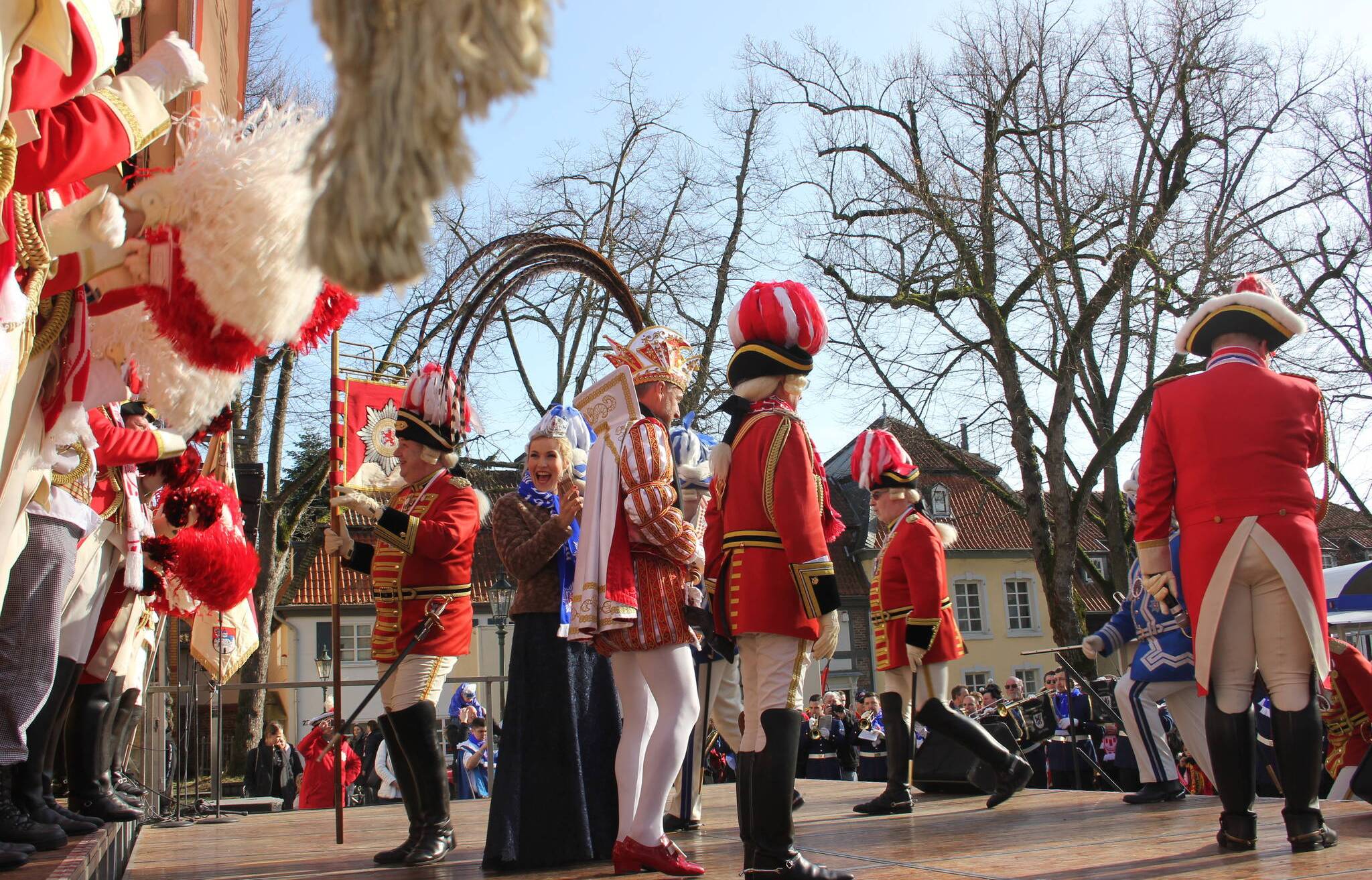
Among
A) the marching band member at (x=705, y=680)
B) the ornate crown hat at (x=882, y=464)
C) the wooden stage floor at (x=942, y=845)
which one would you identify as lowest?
the wooden stage floor at (x=942, y=845)

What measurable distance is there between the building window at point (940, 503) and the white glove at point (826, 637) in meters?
38.8

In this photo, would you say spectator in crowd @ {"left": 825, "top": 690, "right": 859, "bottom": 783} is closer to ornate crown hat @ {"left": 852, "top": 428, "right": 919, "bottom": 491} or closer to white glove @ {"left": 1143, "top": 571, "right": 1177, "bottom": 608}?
ornate crown hat @ {"left": 852, "top": 428, "right": 919, "bottom": 491}

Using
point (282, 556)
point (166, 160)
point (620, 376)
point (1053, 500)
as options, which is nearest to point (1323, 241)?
point (1053, 500)

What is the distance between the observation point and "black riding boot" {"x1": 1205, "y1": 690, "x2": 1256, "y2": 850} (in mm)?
4016

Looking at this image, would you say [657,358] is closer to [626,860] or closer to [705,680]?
[626,860]

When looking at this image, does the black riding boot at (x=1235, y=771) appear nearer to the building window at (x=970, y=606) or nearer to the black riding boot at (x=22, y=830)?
the black riding boot at (x=22, y=830)

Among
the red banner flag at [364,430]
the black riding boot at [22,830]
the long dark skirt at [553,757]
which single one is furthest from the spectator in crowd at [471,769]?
the black riding boot at [22,830]

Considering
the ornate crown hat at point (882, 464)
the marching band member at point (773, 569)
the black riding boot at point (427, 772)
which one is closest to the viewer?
the marching band member at point (773, 569)

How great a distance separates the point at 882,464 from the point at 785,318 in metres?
2.97

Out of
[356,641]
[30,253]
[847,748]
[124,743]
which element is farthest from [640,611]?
[356,641]

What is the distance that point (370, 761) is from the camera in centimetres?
1532

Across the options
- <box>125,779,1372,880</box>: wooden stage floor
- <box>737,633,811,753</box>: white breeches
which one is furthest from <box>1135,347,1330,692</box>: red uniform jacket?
<box>737,633,811,753</box>: white breeches

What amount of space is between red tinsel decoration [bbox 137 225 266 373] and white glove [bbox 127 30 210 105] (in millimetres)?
296

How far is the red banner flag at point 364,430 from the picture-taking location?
5.54m
